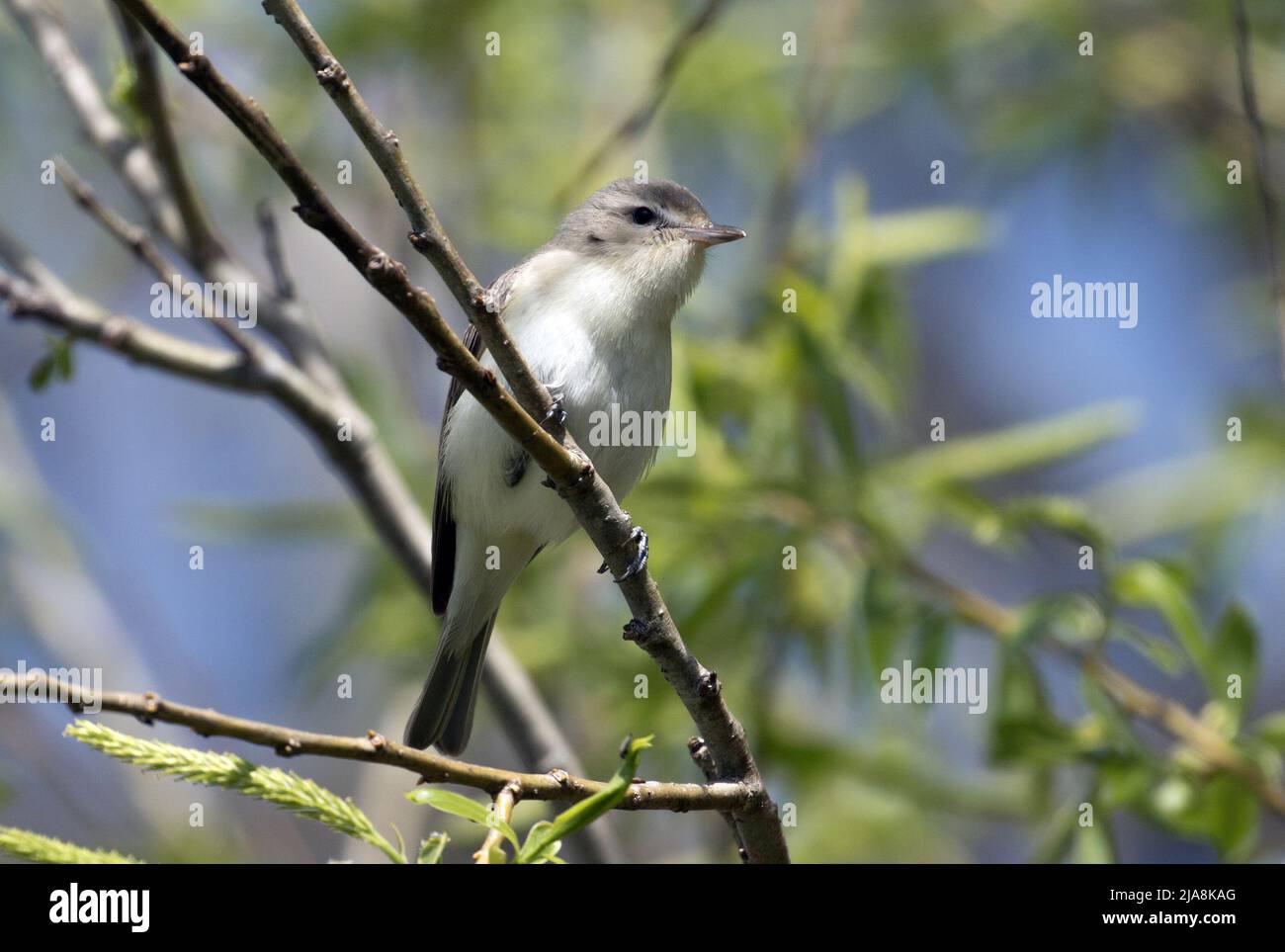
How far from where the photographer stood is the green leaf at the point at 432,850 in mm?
1812

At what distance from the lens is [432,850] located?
182 cm

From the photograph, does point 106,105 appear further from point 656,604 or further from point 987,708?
point 987,708

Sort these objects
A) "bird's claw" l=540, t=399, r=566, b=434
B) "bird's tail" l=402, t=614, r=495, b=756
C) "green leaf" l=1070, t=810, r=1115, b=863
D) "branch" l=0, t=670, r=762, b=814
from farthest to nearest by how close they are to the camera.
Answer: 1. "bird's tail" l=402, t=614, r=495, b=756
2. "green leaf" l=1070, t=810, r=1115, b=863
3. "bird's claw" l=540, t=399, r=566, b=434
4. "branch" l=0, t=670, r=762, b=814

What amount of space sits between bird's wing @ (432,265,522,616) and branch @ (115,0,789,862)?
1742 millimetres

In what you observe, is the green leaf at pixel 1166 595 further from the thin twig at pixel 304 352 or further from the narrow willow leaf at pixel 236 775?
the narrow willow leaf at pixel 236 775

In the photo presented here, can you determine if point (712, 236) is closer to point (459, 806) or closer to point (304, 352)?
point (304, 352)

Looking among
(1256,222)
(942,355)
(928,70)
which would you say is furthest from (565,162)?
(942,355)

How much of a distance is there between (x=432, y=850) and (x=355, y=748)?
219mm

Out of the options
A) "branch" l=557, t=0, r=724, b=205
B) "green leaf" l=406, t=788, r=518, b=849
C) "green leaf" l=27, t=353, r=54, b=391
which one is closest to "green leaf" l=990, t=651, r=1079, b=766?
"branch" l=557, t=0, r=724, b=205

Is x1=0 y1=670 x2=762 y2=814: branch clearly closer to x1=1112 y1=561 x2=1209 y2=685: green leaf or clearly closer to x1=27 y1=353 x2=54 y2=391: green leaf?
x1=27 y1=353 x2=54 y2=391: green leaf

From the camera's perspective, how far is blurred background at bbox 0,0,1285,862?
13.5 ft

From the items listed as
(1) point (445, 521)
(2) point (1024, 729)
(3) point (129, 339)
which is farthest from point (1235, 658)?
(3) point (129, 339)

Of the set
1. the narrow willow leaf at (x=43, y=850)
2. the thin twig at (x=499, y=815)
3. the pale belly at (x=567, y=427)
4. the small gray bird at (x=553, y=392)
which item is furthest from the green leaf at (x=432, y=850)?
the small gray bird at (x=553, y=392)

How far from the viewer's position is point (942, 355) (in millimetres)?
10703
